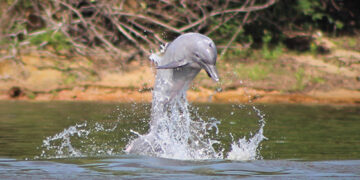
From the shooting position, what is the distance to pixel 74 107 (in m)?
14.0

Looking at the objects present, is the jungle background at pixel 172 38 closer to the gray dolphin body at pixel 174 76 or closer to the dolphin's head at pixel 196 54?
the gray dolphin body at pixel 174 76

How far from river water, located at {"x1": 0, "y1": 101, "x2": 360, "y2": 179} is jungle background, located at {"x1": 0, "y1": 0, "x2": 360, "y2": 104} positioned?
3.97ft

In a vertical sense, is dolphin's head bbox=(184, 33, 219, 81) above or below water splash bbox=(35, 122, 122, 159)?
above

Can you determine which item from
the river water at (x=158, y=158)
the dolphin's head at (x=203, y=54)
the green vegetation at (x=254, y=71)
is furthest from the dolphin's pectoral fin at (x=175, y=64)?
the green vegetation at (x=254, y=71)

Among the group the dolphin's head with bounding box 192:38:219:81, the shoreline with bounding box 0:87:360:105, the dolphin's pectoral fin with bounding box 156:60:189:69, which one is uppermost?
the shoreline with bounding box 0:87:360:105

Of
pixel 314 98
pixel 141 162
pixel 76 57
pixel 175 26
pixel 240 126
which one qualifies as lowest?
pixel 141 162

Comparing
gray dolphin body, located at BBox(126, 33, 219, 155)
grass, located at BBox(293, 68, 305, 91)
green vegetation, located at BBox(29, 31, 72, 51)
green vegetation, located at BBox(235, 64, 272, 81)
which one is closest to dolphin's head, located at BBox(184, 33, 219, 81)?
gray dolphin body, located at BBox(126, 33, 219, 155)

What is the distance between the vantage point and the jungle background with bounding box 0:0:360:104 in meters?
16.3

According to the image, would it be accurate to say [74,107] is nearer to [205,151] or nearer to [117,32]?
[117,32]

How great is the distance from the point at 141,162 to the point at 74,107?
7045mm

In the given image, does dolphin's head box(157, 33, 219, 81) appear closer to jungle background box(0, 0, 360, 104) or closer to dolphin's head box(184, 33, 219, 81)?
dolphin's head box(184, 33, 219, 81)

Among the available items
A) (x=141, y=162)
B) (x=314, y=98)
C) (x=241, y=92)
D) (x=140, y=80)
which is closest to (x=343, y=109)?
(x=314, y=98)

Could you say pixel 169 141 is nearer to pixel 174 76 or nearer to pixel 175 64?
pixel 174 76

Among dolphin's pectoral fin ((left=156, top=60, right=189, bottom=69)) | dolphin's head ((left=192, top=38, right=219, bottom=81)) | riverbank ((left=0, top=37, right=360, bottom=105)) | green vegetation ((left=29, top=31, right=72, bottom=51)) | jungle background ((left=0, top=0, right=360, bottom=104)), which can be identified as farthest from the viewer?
green vegetation ((left=29, top=31, right=72, bottom=51))
